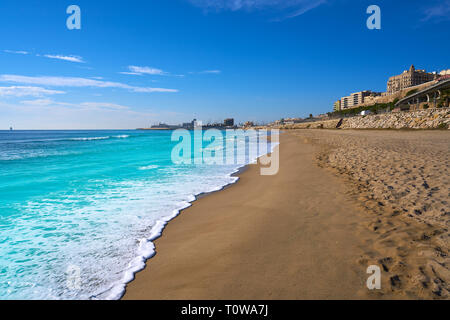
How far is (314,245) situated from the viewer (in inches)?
140

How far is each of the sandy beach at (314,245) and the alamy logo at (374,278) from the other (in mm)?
62

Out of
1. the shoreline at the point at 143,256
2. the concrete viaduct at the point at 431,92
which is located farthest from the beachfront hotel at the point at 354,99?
the shoreline at the point at 143,256

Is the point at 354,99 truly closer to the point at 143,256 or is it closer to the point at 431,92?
the point at 431,92

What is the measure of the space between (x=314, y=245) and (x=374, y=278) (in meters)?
0.99

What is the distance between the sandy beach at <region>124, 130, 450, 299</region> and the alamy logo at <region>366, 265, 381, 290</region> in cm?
6

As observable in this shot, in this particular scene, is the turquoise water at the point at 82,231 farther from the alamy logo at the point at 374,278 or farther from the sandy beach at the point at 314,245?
the alamy logo at the point at 374,278

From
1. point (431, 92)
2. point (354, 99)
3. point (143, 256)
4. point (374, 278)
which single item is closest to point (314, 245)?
point (374, 278)

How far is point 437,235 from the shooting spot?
3.38 meters

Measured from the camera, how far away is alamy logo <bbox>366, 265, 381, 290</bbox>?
2.50 m

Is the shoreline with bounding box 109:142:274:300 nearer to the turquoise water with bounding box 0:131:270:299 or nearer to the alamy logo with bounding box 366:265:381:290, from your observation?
the turquoise water with bounding box 0:131:270:299

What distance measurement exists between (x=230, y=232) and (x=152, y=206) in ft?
10.3

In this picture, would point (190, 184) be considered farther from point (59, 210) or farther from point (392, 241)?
point (392, 241)

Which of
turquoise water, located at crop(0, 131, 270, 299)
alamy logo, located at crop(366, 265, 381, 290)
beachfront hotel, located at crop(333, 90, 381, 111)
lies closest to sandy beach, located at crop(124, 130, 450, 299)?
alamy logo, located at crop(366, 265, 381, 290)
